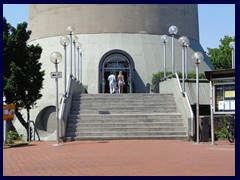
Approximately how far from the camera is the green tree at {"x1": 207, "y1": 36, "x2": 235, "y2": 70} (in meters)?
53.2

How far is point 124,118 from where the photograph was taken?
766 inches

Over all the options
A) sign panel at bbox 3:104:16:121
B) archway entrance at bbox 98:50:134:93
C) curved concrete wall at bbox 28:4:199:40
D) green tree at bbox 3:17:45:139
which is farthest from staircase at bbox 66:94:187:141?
curved concrete wall at bbox 28:4:199:40

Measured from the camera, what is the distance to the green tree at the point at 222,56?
53.2 metres

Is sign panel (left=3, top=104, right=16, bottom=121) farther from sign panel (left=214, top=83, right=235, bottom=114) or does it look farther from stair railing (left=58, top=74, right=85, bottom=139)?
sign panel (left=214, top=83, right=235, bottom=114)

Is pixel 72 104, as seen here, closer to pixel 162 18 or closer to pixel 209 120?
pixel 209 120

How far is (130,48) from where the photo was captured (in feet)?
111

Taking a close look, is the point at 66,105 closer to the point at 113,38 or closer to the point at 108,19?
the point at 113,38

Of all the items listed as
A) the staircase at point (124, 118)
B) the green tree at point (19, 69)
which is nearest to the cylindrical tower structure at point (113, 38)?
the green tree at point (19, 69)

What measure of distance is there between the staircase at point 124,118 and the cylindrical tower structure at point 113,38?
1022cm

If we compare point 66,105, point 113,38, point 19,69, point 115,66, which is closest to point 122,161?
point 66,105

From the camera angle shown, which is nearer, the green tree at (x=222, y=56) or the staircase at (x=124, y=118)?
the staircase at (x=124, y=118)

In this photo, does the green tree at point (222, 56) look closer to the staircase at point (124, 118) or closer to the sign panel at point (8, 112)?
the staircase at point (124, 118)

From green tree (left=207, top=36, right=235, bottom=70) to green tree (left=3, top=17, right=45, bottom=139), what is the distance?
3293 centimetres

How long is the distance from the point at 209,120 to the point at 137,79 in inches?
588
